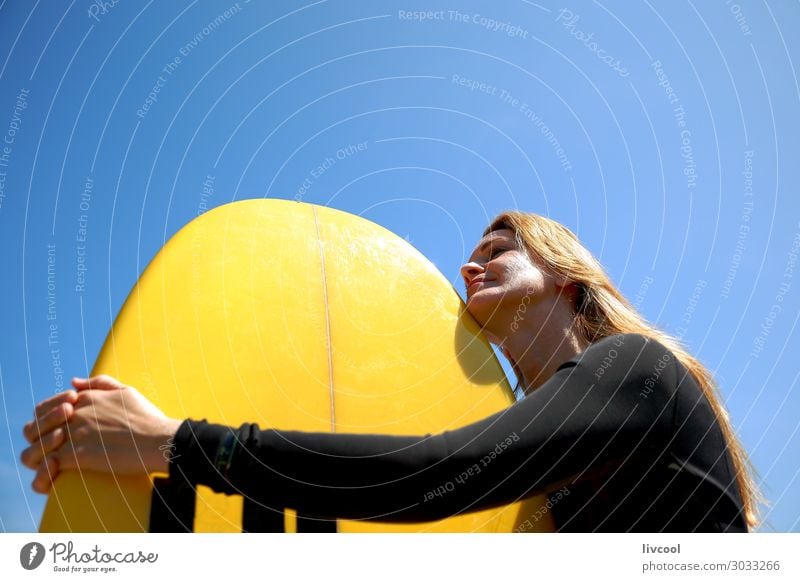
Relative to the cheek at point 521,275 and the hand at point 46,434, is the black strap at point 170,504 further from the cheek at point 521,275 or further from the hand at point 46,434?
the cheek at point 521,275

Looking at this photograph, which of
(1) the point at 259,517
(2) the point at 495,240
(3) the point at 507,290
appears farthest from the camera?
(2) the point at 495,240

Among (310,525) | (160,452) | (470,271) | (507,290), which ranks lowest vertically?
(310,525)

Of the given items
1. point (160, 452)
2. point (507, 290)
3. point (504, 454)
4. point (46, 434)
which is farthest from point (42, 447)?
point (507, 290)

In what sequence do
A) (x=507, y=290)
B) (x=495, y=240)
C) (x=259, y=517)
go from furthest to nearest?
(x=495, y=240) → (x=507, y=290) → (x=259, y=517)

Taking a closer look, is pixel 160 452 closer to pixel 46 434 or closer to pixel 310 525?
pixel 46 434

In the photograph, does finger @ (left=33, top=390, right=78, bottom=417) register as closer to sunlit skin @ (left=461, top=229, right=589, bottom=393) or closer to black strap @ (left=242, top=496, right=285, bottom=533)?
black strap @ (left=242, top=496, right=285, bottom=533)

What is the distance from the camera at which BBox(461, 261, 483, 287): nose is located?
2.00 metres

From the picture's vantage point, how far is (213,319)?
1.49 m

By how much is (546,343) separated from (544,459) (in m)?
0.64

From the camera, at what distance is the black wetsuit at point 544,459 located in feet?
3.87

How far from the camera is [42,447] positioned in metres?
1.22

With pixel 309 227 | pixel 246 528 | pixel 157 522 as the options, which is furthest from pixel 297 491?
pixel 309 227

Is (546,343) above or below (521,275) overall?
below
